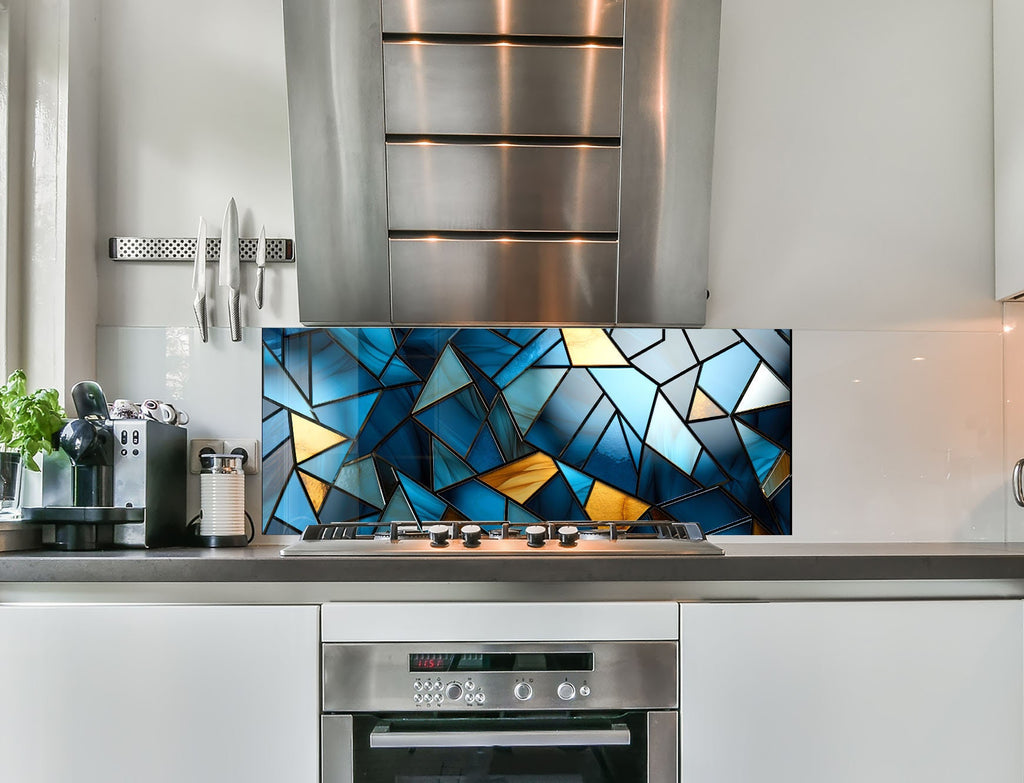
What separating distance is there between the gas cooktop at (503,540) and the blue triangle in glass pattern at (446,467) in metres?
0.14

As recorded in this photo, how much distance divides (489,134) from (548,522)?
910mm

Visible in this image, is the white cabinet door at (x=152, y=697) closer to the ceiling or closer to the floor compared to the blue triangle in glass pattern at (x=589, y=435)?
closer to the floor

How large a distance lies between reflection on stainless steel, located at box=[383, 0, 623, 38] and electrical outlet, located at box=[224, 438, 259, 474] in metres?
1.02

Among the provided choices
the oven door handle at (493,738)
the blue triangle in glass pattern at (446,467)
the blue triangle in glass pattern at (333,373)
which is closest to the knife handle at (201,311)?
the blue triangle in glass pattern at (333,373)

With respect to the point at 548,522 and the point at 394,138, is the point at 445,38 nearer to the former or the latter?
the point at 394,138

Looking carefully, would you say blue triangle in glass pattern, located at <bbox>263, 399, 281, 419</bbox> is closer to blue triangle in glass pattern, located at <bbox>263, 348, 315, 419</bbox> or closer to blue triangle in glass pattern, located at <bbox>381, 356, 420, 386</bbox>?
blue triangle in glass pattern, located at <bbox>263, 348, 315, 419</bbox>

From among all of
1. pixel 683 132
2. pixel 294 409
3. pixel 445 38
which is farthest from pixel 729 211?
pixel 294 409

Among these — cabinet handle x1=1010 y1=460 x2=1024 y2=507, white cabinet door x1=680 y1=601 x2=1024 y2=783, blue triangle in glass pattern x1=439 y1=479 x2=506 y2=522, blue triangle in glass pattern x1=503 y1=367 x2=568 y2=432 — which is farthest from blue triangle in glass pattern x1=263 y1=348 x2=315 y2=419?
cabinet handle x1=1010 y1=460 x2=1024 y2=507

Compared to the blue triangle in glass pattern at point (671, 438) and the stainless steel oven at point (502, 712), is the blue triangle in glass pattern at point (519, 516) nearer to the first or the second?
the blue triangle in glass pattern at point (671, 438)

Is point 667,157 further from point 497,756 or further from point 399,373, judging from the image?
point 497,756

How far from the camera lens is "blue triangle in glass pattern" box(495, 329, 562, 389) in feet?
6.91

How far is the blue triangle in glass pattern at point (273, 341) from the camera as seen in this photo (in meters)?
2.11

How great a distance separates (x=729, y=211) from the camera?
2.15 meters

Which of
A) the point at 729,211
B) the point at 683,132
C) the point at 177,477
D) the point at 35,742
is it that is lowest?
the point at 35,742
